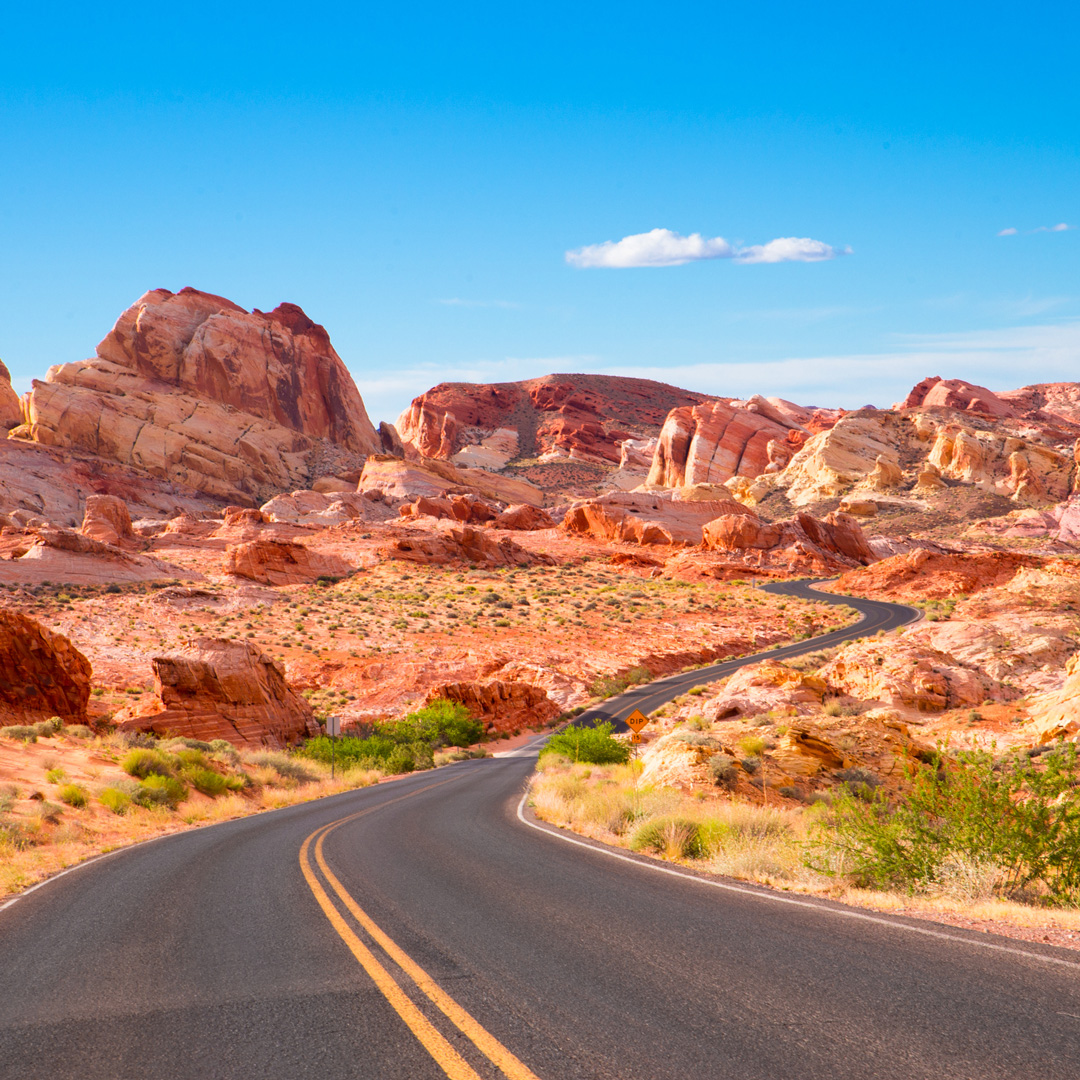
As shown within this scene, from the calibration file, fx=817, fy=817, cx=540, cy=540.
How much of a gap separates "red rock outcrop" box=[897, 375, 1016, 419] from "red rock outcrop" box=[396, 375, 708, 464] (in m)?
56.1

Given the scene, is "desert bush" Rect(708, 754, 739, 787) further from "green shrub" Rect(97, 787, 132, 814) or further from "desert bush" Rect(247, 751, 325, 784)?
"desert bush" Rect(247, 751, 325, 784)

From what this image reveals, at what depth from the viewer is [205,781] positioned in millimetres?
21297

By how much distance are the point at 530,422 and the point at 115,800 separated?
174 m

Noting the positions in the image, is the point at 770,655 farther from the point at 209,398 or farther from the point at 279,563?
the point at 209,398

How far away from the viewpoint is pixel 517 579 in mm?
67312

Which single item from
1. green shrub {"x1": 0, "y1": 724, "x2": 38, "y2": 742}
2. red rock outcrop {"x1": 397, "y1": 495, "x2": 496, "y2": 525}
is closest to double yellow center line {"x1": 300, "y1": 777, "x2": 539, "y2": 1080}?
green shrub {"x1": 0, "y1": 724, "x2": 38, "y2": 742}

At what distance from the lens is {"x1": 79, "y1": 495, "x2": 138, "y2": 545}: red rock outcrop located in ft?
206

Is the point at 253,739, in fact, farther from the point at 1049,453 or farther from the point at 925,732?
the point at 1049,453

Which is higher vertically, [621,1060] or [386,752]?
[621,1060]

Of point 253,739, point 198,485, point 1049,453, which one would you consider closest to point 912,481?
point 1049,453

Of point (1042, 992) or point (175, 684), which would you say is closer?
point (1042, 992)

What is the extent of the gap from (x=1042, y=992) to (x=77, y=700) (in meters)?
30.0

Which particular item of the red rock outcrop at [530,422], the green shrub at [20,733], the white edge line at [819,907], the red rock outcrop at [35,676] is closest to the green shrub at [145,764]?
the green shrub at [20,733]

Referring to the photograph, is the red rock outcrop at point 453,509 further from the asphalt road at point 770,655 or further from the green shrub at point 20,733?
the green shrub at point 20,733
